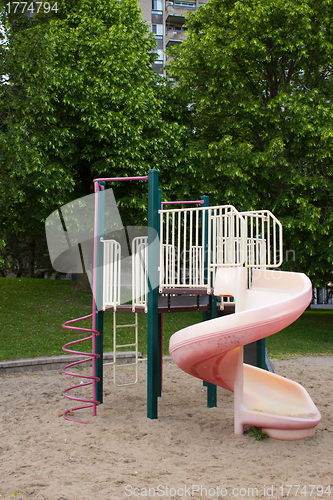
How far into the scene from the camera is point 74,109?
1391cm

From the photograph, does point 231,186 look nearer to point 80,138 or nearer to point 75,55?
point 80,138

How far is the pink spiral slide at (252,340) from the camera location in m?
4.96

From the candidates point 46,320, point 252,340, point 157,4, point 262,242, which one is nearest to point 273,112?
point 262,242

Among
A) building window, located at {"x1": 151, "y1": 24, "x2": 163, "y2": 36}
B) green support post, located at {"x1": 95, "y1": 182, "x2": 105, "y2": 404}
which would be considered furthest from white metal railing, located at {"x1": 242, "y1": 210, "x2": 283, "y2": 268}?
building window, located at {"x1": 151, "y1": 24, "x2": 163, "y2": 36}

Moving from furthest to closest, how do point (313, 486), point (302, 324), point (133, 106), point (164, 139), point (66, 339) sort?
1. point (302, 324)
2. point (164, 139)
3. point (133, 106)
4. point (66, 339)
5. point (313, 486)

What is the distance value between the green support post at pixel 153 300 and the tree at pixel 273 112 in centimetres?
770

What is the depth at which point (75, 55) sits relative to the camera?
48.2 ft

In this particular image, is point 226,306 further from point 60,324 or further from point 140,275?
point 60,324

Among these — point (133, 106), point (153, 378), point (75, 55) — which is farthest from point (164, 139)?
point (153, 378)

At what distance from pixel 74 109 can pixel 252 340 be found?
11122 millimetres

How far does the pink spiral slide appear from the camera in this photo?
4965mm

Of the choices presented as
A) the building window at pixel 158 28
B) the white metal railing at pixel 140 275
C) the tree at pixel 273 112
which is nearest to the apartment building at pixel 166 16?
the building window at pixel 158 28

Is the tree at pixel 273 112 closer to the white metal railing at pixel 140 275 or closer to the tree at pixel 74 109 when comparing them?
the tree at pixel 74 109

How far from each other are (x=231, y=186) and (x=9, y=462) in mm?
11256
